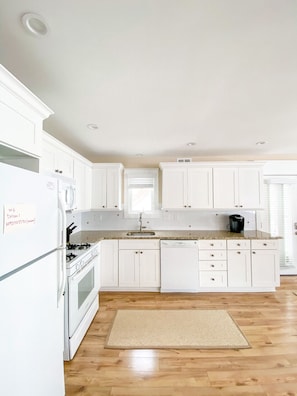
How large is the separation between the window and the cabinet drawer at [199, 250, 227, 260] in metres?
1.36

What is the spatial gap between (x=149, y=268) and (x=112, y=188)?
1592 mm

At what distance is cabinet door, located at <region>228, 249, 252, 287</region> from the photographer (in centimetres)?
350

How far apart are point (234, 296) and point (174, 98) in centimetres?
312

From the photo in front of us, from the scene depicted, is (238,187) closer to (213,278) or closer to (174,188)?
(174,188)

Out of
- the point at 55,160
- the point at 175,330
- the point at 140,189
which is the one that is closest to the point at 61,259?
the point at 55,160

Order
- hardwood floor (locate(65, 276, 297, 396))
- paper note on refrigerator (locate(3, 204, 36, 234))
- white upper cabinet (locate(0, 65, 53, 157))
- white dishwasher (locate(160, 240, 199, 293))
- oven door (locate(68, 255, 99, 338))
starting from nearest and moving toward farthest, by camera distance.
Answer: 1. paper note on refrigerator (locate(3, 204, 36, 234))
2. white upper cabinet (locate(0, 65, 53, 157))
3. hardwood floor (locate(65, 276, 297, 396))
4. oven door (locate(68, 255, 99, 338))
5. white dishwasher (locate(160, 240, 199, 293))

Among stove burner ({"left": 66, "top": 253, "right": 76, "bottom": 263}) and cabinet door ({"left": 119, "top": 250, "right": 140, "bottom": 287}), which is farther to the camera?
cabinet door ({"left": 119, "top": 250, "right": 140, "bottom": 287})

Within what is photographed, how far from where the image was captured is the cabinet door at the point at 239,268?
138 inches

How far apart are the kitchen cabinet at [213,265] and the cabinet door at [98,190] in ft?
6.52

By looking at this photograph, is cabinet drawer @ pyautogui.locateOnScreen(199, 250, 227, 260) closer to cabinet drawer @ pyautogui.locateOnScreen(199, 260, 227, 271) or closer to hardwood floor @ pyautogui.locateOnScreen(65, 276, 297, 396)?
cabinet drawer @ pyautogui.locateOnScreen(199, 260, 227, 271)

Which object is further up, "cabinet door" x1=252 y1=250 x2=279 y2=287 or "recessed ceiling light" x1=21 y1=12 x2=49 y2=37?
"recessed ceiling light" x1=21 y1=12 x2=49 y2=37

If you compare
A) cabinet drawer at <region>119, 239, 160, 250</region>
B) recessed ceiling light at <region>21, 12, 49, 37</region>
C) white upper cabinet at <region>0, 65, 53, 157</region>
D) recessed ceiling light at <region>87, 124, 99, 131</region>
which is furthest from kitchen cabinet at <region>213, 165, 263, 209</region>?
recessed ceiling light at <region>21, 12, 49, 37</region>

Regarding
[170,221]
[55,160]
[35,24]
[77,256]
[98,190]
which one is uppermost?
[35,24]

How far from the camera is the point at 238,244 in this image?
352 centimetres
